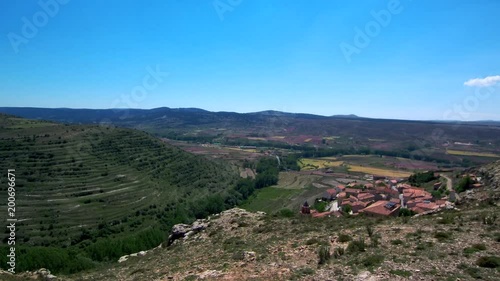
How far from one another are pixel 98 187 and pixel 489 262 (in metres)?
70.5

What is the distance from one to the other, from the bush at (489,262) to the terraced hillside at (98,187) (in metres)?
35.3

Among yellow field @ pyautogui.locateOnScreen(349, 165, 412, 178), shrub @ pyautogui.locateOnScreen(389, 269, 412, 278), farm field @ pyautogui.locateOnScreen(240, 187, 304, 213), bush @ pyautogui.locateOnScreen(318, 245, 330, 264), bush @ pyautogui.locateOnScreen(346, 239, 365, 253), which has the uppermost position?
shrub @ pyautogui.locateOnScreen(389, 269, 412, 278)

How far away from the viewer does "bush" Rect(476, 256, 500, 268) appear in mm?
11609

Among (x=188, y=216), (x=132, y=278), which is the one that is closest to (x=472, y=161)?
(x=188, y=216)

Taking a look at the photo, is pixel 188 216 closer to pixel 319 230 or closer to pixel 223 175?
pixel 223 175

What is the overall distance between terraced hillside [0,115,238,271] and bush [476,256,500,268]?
35349 mm

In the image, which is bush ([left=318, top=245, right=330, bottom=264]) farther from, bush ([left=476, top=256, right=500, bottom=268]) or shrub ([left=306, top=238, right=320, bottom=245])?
bush ([left=476, top=256, right=500, bottom=268])

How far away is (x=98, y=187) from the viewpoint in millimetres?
68938

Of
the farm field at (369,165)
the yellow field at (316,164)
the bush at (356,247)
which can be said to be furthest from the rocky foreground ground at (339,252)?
Result: the yellow field at (316,164)

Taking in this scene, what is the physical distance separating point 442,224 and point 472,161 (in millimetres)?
135081

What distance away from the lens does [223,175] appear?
101625 millimetres

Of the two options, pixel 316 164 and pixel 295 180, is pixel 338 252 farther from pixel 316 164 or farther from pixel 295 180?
pixel 316 164

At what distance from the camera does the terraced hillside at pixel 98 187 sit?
51.6 m

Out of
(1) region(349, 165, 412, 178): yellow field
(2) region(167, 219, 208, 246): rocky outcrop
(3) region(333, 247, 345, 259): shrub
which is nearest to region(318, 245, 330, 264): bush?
(3) region(333, 247, 345, 259): shrub
